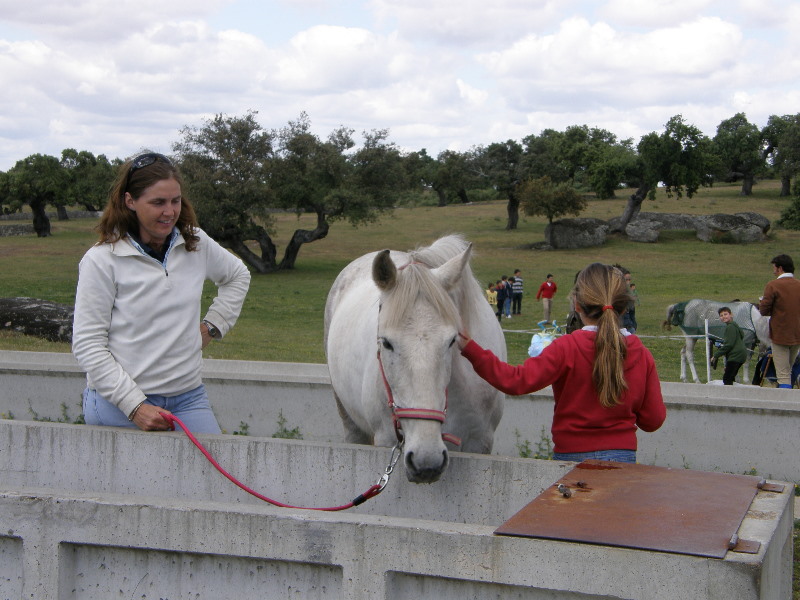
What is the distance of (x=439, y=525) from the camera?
9.39ft

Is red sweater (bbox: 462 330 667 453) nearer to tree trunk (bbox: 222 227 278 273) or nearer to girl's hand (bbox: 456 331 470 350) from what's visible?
girl's hand (bbox: 456 331 470 350)

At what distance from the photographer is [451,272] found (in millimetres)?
3926

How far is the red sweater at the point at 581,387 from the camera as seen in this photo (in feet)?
12.3

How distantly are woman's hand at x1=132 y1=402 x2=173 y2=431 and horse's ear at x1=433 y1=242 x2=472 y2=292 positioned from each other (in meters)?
1.42

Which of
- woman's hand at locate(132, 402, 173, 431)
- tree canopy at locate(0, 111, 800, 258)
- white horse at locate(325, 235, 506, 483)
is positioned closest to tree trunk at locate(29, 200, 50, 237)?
tree canopy at locate(0, 111, 800, 258)

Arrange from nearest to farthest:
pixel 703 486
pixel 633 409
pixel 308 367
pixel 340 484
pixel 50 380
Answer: pixel 703 486 → pixel 633 409 → pixel 340 484 → pixel 50 380 → pixel 308 367

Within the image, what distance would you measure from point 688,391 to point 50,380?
6298 mm

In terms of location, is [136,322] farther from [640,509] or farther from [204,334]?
[640,509]

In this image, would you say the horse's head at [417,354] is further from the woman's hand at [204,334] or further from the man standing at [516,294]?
the man standing at [516,294]

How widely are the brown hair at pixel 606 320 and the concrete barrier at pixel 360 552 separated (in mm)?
407

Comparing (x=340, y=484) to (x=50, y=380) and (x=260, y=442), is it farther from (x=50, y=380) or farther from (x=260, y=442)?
(x=50, y=380)

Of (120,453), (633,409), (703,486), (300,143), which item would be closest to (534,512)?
(703,486)

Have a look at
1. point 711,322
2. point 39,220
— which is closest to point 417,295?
point 711,322

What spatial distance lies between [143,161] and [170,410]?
118cm
